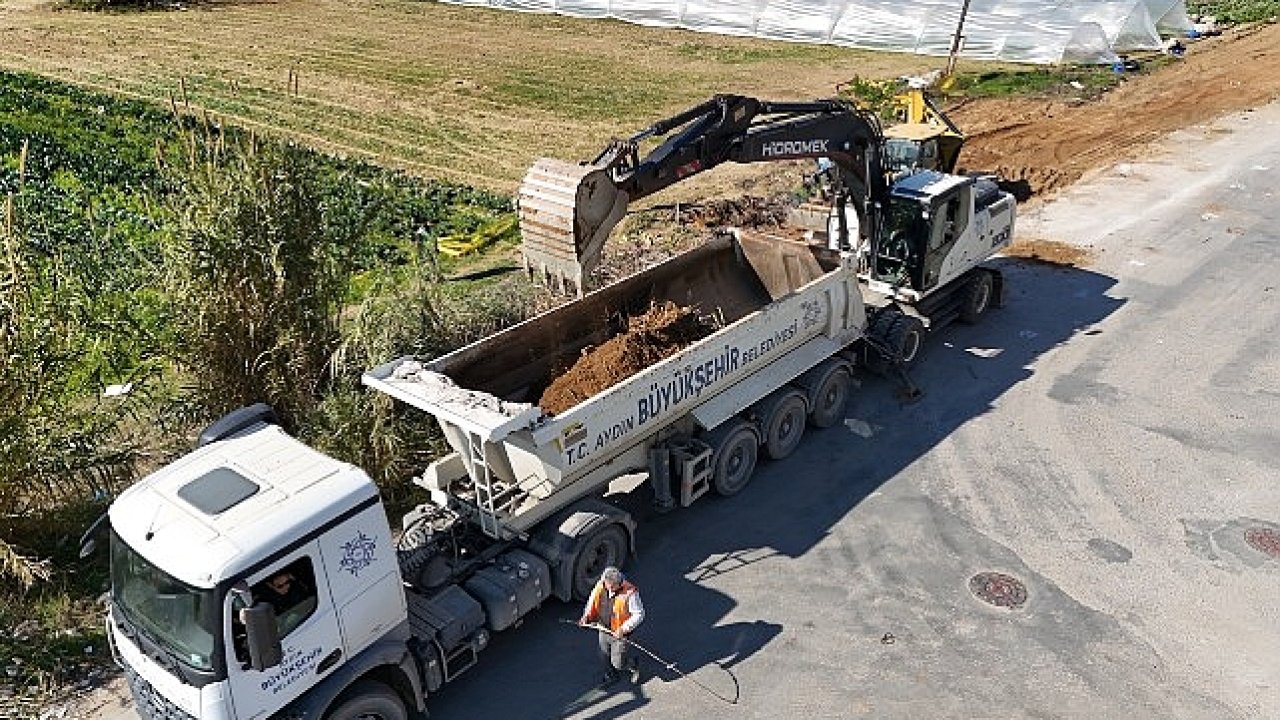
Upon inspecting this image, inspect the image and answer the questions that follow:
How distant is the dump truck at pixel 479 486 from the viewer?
739cm

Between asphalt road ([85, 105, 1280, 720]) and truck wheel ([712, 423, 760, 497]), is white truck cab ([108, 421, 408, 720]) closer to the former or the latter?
asphalt road ([85, 105, 1280, 720])

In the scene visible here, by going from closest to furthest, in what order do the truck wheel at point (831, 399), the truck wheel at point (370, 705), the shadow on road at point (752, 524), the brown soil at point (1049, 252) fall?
the truck wheel at point (370, 705), the shadow on road at point (752, 524), the truck wheel at point (831, 399), the brown soil at point (1049, 252)

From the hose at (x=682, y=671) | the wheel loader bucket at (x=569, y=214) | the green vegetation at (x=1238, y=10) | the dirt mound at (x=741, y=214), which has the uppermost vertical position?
the wheel loader bucket at (x=569, y=214)

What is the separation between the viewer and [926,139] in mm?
20719

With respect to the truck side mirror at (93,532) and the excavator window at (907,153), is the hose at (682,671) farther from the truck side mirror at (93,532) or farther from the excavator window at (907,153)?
the excavator window at (907,153)

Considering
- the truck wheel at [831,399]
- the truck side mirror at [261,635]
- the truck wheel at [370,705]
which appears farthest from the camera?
the truck wheel at [831,399]

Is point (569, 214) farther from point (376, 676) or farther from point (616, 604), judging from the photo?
point (376, 676)

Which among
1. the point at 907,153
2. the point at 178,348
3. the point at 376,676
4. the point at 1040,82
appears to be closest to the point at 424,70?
the point at 907,153

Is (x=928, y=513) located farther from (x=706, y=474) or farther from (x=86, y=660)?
(x=86, y=660)

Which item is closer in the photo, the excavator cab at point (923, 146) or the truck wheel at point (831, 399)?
the truck wheel at point (831, 399)

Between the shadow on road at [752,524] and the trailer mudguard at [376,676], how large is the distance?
2.48ft

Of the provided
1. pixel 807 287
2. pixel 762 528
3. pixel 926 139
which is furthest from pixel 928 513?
pixel 926 139

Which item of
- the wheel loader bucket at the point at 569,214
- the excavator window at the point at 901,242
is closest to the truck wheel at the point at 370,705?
the wheel loader bucket at the point at 569,214

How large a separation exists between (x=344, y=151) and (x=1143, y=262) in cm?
1816
